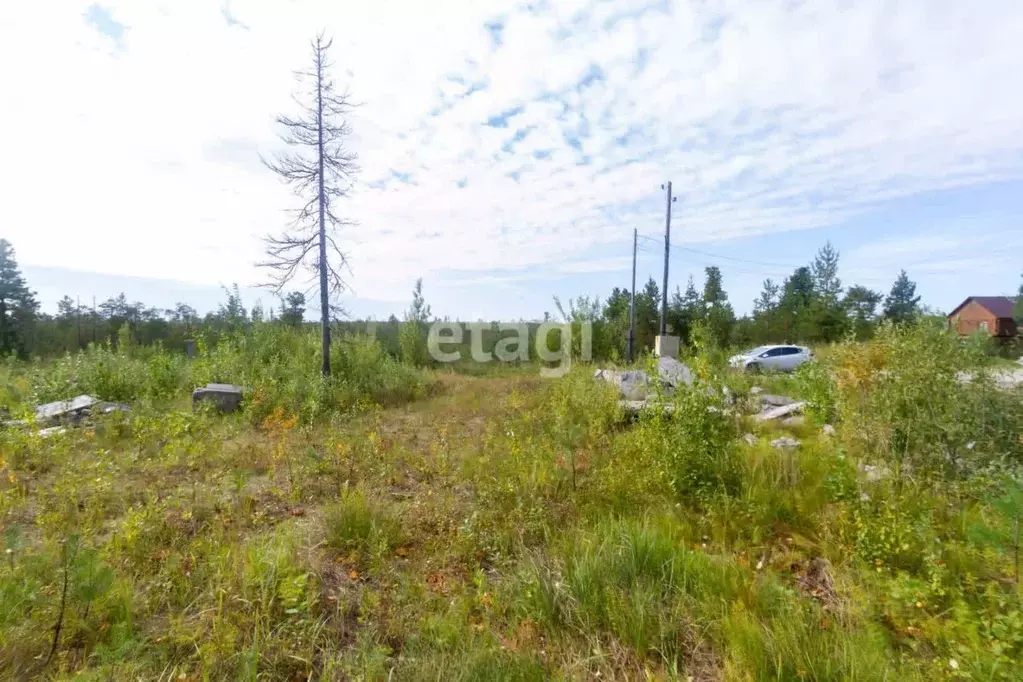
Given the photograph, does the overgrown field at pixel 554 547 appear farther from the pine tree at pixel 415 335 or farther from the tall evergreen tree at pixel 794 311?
the tall evergreen tree at pixel 794 311

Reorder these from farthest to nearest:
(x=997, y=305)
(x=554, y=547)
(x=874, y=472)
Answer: (x=997, y=305) < (x=874, y=472) < (x=554, y=547)

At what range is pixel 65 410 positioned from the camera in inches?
238

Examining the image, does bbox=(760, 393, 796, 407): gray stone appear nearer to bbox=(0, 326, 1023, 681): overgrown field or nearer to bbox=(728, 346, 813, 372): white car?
bbox=(0, 326, 1023, 681): overgrown field

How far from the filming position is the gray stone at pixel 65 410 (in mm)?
5930

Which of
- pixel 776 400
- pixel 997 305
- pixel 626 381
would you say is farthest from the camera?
pixel 997 305

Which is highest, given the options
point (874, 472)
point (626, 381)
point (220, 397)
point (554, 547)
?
point (626, 381)

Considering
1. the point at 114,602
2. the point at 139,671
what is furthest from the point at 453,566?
the point at 114,602

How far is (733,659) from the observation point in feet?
6.50

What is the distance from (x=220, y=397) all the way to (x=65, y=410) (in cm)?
169

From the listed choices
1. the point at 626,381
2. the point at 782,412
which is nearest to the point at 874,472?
the point at 782,412

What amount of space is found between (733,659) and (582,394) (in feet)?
14.9

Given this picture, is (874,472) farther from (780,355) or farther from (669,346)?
(780,355)

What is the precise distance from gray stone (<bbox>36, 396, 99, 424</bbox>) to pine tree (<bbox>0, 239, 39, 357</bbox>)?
573 inches

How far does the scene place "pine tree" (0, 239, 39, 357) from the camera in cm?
1756
